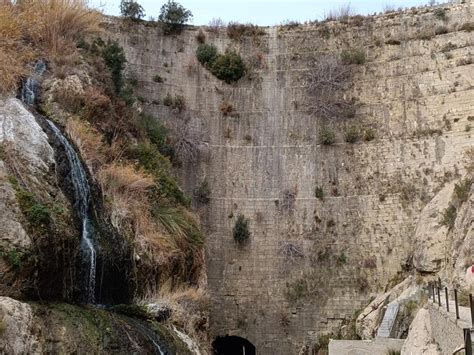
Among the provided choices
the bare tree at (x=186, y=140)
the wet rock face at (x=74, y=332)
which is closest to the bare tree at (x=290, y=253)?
the bare tree at (x=186, y=140)

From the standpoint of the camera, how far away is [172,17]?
19688mm

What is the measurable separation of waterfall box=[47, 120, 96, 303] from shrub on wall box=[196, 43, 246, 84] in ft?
27.9

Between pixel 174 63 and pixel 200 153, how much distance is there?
3.15 meters

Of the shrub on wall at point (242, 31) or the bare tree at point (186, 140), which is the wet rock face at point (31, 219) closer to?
the bare tree at point (186, 140)

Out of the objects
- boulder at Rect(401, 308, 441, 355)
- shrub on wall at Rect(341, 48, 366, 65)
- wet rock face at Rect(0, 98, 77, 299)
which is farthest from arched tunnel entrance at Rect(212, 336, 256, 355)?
wet rock face at Rect(0, 98, 77, 299)

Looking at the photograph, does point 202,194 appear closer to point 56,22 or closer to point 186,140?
point 186,140

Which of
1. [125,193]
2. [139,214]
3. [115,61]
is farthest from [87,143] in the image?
[115,61]

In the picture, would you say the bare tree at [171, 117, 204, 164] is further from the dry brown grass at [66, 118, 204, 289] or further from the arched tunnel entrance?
the arched tunnel entrance

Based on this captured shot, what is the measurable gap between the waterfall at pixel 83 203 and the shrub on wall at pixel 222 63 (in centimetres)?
851

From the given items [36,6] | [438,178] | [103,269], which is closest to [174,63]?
[36,6]

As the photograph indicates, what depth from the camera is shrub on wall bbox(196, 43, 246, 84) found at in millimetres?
19406

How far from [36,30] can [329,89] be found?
29.5 feet

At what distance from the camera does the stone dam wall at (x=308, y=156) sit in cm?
1723

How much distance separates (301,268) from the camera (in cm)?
1759
